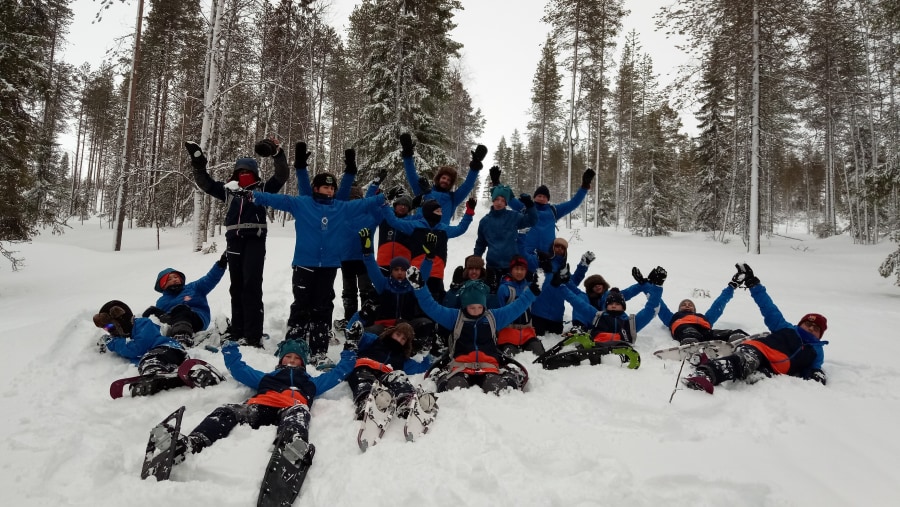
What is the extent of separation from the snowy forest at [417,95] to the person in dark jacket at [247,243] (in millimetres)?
6718

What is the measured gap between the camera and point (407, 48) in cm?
1546

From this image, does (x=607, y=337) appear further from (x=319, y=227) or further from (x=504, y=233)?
(x=319, y=227)

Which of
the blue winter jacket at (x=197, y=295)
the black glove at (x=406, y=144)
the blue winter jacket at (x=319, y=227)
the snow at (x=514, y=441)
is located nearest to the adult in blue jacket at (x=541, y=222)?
the black glove at (x=406, y=144)

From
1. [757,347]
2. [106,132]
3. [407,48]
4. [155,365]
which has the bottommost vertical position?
[155,365]

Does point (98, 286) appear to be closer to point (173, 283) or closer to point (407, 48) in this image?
point (173, 283)

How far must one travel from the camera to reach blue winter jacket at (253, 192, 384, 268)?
5.11 metres

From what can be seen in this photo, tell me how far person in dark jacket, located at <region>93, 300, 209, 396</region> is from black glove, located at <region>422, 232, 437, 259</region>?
2.83 metres

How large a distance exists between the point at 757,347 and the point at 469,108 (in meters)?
33.2

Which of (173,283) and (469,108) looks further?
(469,108)

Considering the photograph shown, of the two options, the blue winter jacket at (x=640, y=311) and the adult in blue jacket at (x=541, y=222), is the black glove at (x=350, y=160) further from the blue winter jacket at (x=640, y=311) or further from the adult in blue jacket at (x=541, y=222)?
the blue winter jacket at (x=640, y=311)

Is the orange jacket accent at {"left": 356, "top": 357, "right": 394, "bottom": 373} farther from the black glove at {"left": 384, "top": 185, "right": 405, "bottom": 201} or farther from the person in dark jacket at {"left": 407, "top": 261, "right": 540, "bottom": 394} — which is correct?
the black glove at {"left": 384, "top": 185, "right": 405, "bottom": 201}

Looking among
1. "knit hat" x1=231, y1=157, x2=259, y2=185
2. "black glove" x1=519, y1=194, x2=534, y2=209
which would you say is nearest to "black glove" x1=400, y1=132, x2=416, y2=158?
"black glove" x1=519, y1=194, x2=534, y2=209

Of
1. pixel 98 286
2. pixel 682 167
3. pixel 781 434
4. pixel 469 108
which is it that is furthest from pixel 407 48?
pixel 682 167

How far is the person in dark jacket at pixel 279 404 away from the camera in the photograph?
292 cm
